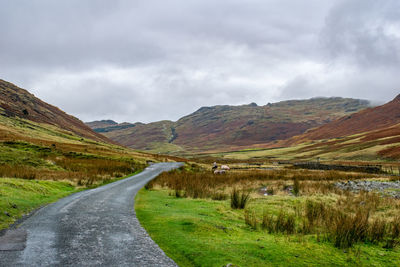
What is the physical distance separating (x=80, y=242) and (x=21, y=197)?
10354mm

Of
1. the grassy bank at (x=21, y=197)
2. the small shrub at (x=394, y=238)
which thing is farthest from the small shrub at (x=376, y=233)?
the grassy bank at (x=21, y=197)

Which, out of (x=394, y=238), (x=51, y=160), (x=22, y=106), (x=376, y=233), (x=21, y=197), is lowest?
(x=394, y=238)

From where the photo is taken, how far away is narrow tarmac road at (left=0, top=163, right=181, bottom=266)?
8.07m

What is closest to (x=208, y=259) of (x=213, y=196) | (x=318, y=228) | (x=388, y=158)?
(x=318, y=228)

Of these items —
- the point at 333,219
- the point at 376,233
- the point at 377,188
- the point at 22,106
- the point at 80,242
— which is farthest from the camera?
the point at 22,106

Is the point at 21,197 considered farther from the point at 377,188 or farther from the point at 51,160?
the point at 377,188

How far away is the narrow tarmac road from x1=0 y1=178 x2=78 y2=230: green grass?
0.85 metres

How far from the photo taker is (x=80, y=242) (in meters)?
9.69

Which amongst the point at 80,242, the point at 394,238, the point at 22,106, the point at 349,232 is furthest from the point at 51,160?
the point at 22,106

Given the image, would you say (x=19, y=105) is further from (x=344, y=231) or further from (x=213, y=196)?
(x=344, y=231)

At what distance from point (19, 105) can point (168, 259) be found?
152720 millimetres

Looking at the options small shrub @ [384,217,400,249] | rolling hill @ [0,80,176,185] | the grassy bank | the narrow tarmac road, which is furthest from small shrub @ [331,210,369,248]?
rolling hill @ [0,80,176,185]

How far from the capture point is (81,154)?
58156 millimetres

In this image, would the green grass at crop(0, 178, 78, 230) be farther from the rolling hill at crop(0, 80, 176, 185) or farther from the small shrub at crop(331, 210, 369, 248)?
the small shrub at crop(331, 210, 369, 248)
